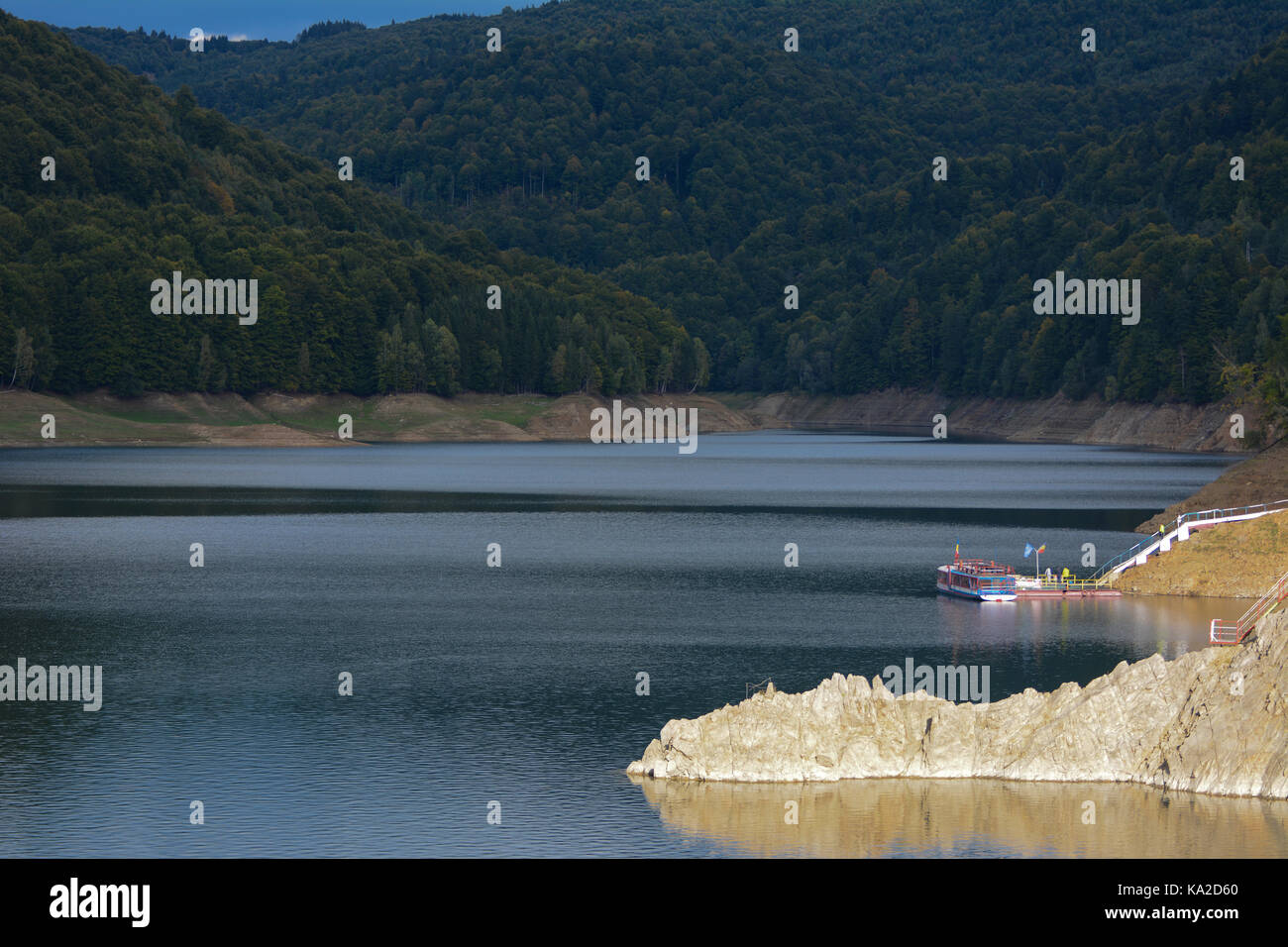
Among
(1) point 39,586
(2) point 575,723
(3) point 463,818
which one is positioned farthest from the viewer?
(1) point 39,586

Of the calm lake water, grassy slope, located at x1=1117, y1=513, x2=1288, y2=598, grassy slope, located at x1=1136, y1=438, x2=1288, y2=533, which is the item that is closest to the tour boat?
the calm lake water

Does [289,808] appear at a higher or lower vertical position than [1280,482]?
lower

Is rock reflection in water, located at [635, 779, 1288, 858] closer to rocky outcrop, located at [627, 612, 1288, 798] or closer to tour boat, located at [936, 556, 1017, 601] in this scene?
rocky outcrop, located at [627, 612, 1288, 798]

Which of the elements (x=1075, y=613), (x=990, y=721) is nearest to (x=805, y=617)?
(x=1075, y=613)

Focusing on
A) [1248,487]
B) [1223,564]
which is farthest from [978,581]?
[1248,487]

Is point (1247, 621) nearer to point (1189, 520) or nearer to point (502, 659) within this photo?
point (502, 659)

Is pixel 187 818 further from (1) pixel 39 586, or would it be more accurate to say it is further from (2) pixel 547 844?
(1) pixel 39 586
